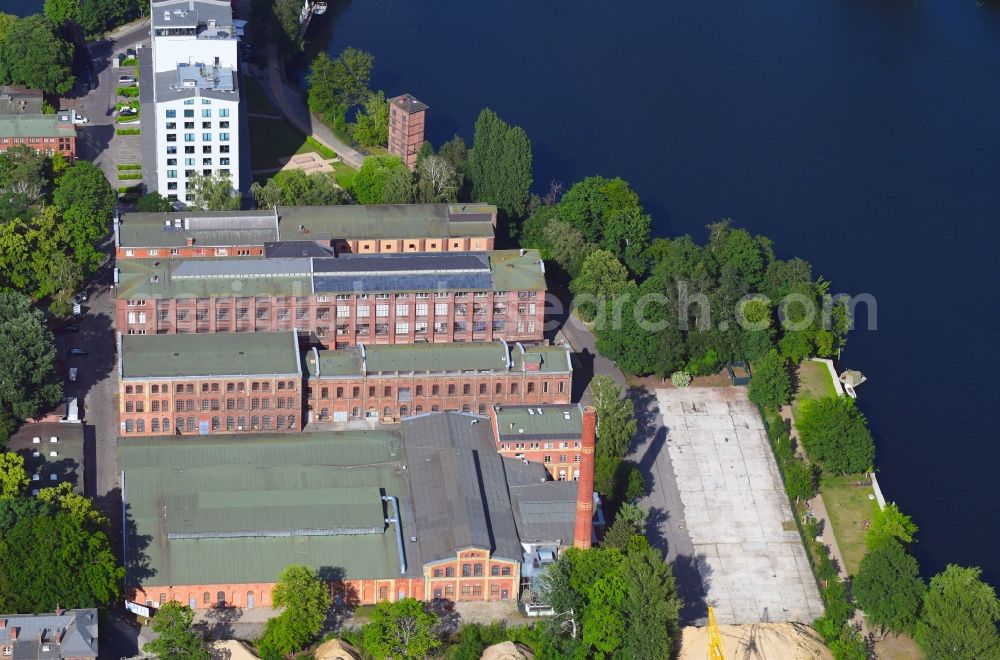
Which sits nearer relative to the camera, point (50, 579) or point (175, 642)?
point (175, 642)

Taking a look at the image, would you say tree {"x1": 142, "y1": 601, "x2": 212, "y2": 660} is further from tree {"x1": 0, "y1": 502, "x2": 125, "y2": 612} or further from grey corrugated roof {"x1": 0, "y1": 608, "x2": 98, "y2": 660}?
tree {"x1": 0, "y1": 502, "x2": 125, "y2": 612}

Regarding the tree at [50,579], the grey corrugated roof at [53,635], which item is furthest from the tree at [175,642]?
the tree at [50,579]

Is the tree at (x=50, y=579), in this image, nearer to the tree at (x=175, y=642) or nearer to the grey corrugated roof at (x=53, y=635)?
the grey corrugated roof at (x=53, y=635)

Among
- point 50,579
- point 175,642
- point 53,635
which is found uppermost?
point 50,579

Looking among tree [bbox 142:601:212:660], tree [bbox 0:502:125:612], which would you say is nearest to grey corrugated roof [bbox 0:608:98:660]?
tree [bbox 0:502:125:612]

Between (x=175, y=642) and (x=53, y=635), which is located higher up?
(x=53, y=635)

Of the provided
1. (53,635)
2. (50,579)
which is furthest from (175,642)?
(50,579)

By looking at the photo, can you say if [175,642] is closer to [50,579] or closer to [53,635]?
[53,635]
